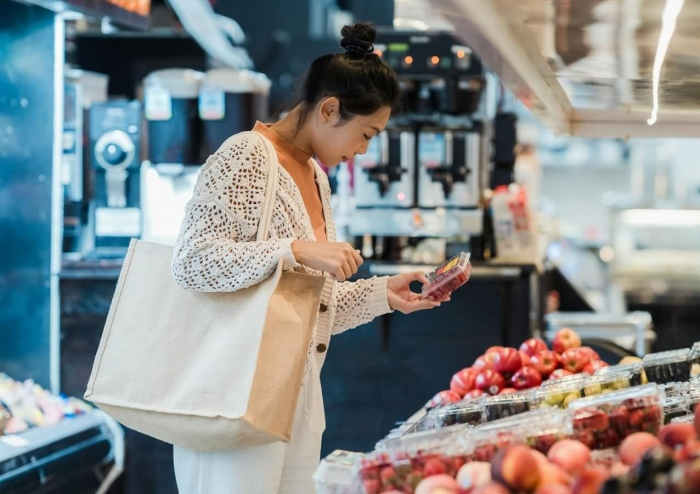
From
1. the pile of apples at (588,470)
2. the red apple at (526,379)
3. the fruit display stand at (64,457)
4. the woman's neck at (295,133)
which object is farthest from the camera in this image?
the fruit display stand at (64,457)

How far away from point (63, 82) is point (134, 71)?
2.90 m

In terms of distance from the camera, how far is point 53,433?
3916mm

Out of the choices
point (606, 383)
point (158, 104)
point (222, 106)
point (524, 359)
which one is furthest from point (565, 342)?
point (158, 104)

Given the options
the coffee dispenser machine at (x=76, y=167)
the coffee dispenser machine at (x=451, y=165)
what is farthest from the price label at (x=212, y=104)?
the coffee dispenser machine at (x=451, y=165)

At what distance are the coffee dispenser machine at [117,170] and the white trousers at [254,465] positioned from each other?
3.25 meters

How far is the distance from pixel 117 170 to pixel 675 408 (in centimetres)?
385

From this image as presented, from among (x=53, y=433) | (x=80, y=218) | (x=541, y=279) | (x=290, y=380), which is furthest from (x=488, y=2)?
(x=541, y=279)

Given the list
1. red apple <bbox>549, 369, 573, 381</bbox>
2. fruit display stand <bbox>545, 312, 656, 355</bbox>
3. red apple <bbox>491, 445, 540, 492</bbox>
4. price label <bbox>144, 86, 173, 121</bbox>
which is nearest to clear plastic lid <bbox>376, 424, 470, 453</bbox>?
red apple <bbox>491, 445, 540, 492</bbox>

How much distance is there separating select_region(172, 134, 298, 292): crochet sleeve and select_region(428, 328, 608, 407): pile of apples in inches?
29.3

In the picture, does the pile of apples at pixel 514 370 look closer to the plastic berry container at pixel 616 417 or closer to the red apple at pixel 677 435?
the plastic berry container at pixel 616 417

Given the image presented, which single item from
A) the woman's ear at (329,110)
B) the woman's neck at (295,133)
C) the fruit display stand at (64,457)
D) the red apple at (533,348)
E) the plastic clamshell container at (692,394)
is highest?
the woman's ear at (329,110)

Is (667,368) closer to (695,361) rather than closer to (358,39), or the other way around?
(695,361)

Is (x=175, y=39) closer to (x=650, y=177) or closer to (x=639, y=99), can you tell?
(x=639, y=99)

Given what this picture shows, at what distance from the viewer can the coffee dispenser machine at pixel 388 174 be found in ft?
17.4
